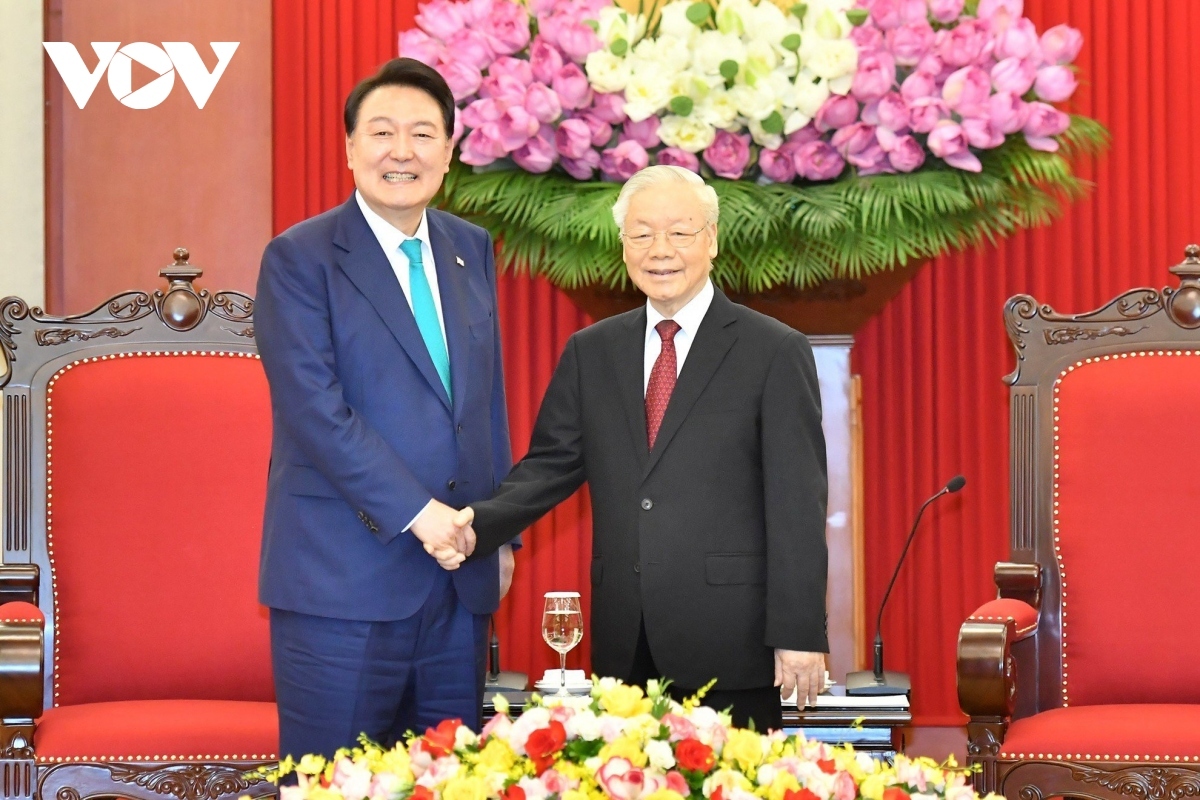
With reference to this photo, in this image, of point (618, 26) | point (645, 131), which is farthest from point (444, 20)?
point (645, 131)

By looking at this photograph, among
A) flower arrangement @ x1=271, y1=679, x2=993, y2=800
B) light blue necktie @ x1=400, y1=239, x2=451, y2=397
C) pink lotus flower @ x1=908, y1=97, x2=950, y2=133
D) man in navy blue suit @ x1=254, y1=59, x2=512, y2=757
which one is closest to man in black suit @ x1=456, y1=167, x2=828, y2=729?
man in navy blue suit @ x1=254, y1=59, x2=512, y2=757

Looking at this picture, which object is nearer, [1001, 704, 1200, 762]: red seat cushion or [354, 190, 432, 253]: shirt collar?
[354, 190, 432, 253]: shirt collar

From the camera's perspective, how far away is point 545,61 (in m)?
2.78

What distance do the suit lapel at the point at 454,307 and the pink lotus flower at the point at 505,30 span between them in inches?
22.2

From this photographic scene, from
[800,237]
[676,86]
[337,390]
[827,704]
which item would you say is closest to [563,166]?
[676,86]

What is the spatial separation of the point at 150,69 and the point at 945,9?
2031mm

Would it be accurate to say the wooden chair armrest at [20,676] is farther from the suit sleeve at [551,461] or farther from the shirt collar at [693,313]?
the shirt collar at [693,313]

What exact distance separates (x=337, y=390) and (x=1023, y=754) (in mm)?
1273

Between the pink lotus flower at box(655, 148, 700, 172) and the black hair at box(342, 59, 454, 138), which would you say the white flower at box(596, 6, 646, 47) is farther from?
the black hair at box(342, 59, 454, 138)

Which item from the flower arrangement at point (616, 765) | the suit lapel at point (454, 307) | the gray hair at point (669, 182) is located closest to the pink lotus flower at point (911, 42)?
the gray hair at point (669, 182)

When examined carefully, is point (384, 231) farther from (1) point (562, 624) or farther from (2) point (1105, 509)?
(2) point (1105, 509)

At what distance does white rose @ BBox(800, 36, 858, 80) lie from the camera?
106 inches

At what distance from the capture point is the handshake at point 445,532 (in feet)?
7.14

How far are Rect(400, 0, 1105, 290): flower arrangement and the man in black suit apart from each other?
1.37 ft
